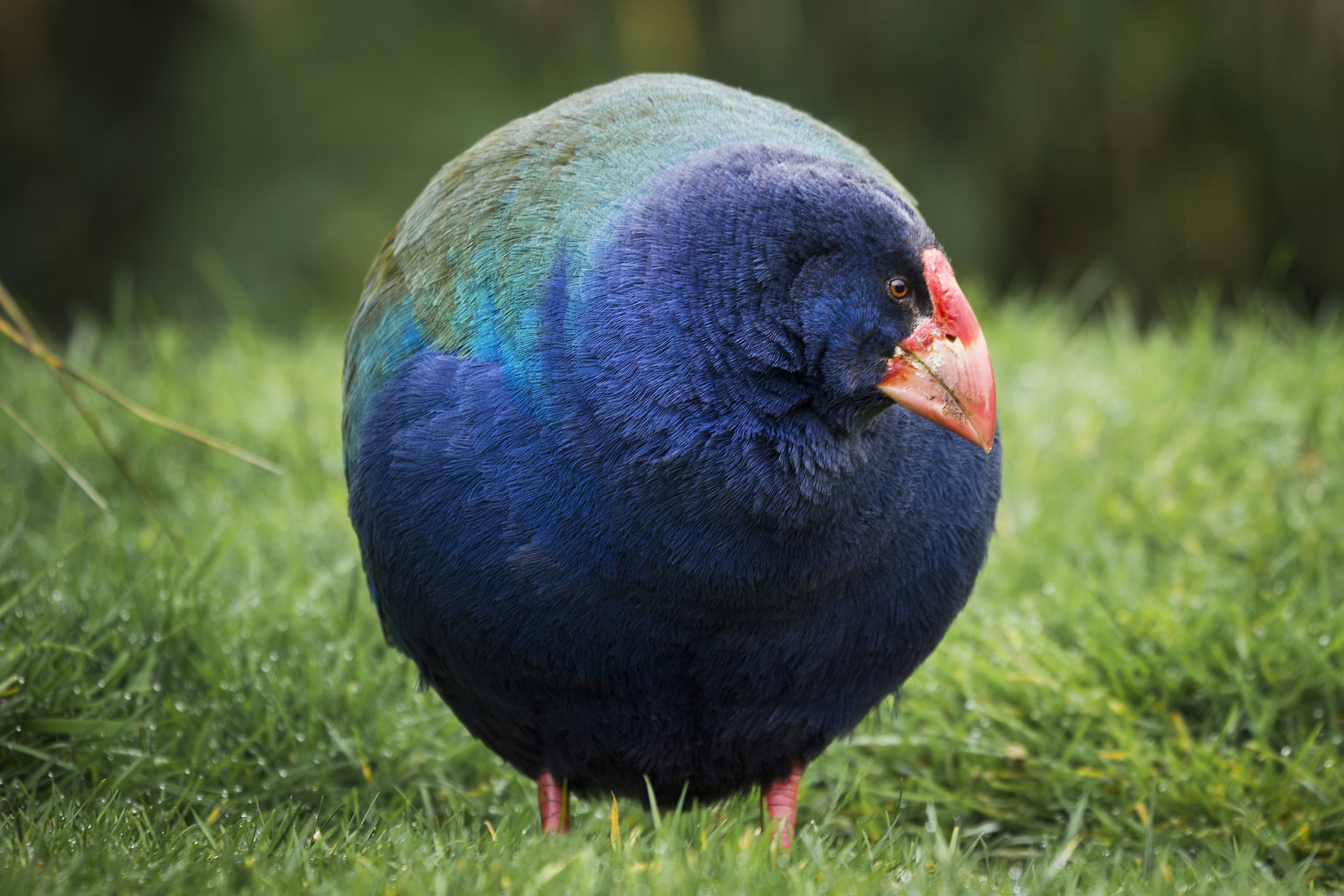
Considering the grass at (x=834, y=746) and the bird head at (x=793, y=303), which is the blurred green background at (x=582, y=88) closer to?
the grass at (x=834, y=746)

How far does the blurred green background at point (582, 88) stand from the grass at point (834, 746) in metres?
1.81

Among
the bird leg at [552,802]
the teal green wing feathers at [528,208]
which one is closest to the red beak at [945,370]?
the teal green wing feathers at [528,208]

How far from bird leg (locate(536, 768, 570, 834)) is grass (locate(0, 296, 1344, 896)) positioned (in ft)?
0.29

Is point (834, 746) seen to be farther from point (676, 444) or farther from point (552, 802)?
point (676, 444)

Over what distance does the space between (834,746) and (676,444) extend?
1.13m

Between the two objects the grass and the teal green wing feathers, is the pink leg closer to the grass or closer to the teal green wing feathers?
the grass

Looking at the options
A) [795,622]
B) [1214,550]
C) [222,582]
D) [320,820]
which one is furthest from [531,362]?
[1214,550]

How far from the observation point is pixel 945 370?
5.97 ft

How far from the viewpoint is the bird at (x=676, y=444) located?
1.77m

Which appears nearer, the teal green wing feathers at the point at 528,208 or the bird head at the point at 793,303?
the bird head at the point at 793,303

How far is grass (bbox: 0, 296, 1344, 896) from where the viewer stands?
1.86 m

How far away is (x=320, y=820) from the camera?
223 centimetres

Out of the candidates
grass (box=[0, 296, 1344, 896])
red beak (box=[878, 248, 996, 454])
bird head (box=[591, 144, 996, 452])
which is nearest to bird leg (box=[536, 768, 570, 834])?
grass (box=[0, 296, 1344, 896])

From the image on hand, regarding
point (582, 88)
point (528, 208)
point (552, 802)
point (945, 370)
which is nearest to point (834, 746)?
point (552, 802)
